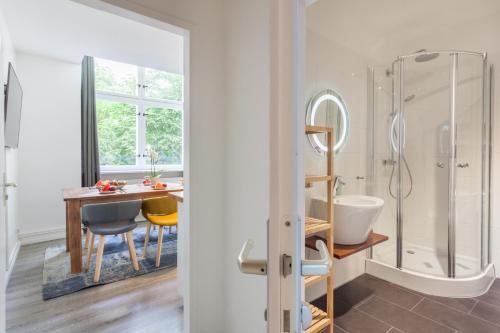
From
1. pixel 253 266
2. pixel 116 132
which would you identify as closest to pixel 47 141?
pixel 116 132

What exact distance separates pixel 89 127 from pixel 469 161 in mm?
5001

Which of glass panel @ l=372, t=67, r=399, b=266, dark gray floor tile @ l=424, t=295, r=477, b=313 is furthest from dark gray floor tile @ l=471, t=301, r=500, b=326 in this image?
glass panel @ l=372, t=67, r=399, b=266

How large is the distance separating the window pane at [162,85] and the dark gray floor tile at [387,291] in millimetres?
4369

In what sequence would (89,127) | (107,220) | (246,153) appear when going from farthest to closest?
(89,127)
(107,220)
(246,153)

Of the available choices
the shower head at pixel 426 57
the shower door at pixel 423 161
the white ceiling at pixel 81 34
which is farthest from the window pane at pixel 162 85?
the shower head at pixel 426 57

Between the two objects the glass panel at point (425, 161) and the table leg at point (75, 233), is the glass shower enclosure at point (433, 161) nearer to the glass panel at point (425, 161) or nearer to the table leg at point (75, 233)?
the glass panel at point (425, 161)

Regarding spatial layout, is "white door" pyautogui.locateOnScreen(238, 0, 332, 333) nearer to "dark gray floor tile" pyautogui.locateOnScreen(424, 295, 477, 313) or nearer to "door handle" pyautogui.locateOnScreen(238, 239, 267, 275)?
"door handle" pyautogui.locateOnScreen(238, 239, 267, 275)

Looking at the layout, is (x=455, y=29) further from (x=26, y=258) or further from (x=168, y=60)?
(x=26, y=258)

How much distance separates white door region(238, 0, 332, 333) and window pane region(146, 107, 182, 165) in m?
4.63

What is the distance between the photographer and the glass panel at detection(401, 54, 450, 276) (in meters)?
2.57

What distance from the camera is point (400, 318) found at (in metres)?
1.81

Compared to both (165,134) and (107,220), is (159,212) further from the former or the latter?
(165,134)

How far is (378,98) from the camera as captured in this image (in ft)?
8.35

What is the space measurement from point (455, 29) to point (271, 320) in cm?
348
